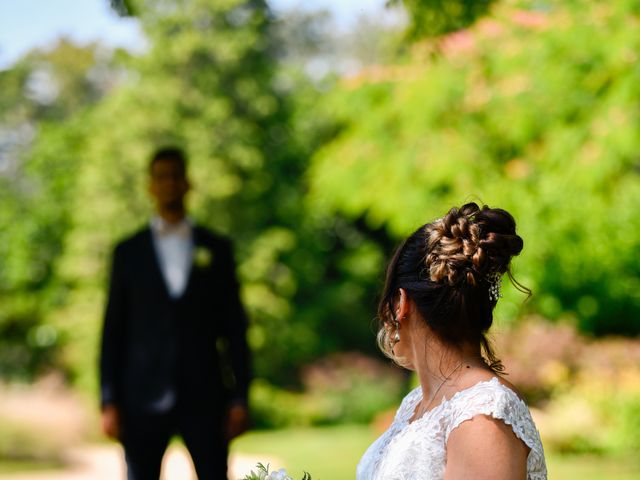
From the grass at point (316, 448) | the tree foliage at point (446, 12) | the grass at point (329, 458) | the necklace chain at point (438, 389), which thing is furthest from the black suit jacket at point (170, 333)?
Answer: the grass at point (316, 448)

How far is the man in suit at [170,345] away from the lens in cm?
424

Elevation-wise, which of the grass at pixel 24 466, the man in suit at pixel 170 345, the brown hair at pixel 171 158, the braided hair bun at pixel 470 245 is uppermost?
the grass at pixel 24 466

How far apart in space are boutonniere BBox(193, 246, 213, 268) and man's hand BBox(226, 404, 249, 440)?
0.60 metres

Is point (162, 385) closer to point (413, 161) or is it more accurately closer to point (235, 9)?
point (413, 161)

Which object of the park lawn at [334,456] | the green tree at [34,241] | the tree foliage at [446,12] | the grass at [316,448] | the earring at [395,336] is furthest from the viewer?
the green tree at [34,241]

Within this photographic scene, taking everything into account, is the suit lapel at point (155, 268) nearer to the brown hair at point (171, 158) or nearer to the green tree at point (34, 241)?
the brown hair at point (171, 158)

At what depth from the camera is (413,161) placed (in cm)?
1402

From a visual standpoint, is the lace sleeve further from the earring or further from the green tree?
the green tree

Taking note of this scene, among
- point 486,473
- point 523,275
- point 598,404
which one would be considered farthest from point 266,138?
A: point 486,473

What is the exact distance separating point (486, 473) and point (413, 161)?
12.3m

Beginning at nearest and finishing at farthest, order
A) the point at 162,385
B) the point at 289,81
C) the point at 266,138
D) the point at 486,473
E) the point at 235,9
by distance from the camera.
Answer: the point at 486,473 < the point at 162,385 < the point at 235,9 < the point at 266,138 < the point at 289,81

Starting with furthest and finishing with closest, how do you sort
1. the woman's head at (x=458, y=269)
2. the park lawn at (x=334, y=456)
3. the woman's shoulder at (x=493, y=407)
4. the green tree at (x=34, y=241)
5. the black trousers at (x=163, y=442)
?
the green tree at (x=34, y=241) → the park lawn at (x=334, y=456) → the black trousers at (x=163, y=442) → the woman's head at (x=458, y=269) → the woman's shoulder at (x=493, y=407)

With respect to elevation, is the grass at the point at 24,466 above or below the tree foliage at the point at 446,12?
above

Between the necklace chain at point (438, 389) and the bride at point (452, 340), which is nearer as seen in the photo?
the bride at point (452, 340)
